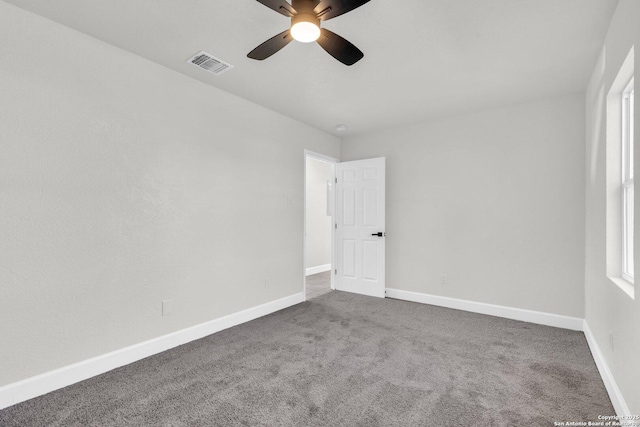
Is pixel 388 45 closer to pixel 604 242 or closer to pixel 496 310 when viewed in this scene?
pixel 604 242

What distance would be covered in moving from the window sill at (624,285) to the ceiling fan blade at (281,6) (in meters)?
2.41

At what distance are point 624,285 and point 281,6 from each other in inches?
104

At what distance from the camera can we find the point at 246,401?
202cm

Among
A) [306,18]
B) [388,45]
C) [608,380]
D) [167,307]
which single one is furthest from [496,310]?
[306,18]

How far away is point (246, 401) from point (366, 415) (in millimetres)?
778

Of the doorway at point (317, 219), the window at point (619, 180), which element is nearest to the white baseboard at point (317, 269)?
the doorway at point (317, 219)

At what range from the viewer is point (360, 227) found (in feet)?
15.9

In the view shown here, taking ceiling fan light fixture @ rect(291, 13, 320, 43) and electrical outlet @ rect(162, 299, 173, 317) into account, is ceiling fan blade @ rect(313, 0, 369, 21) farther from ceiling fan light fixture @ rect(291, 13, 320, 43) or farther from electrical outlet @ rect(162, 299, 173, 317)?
electrical outlet @ rect(162, 299, 173, 317)

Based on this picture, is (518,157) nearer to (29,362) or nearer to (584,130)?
(584,130)

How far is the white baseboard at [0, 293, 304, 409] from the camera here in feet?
6.63

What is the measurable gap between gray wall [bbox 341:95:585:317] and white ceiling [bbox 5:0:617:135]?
18.1 inches

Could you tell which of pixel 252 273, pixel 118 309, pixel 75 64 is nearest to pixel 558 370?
pixel 252 273

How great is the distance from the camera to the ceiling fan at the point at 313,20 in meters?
1.62

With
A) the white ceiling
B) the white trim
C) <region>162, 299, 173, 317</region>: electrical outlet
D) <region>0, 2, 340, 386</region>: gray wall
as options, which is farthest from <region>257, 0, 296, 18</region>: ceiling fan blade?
the white trim
